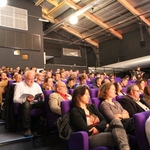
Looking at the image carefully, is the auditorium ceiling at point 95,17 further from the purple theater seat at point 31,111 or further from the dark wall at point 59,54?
the purple theater seat at point 31,111

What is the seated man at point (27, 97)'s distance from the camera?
6.75ft

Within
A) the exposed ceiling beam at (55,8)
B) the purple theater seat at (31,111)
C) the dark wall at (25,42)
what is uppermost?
the exposed ceiling beam at (55,8)

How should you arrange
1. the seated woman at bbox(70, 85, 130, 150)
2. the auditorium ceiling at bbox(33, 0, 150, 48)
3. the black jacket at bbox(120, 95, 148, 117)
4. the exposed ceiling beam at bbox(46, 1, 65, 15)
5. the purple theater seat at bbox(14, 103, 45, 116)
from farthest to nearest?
1. the exposed ceiling beam at bbox(46, 1, 65, 15)
2. the auditorium ceiling at bbox(33, 0, 150, 48)
3. the purple theater seat at bbox(14, 103, 45, 116)
4. the black jacket at bbox(120, 95, 148, 117)
5. the seated woman at bbox(70, 85, 130, 150)

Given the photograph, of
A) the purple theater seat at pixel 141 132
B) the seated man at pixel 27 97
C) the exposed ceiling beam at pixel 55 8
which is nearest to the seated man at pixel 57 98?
the seated man at pixel 27 97

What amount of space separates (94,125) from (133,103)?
60 cm

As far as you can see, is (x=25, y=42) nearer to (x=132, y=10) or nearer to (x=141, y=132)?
(x=132, y=10)

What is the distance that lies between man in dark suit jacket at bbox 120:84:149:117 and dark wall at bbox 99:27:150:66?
6.03 meters

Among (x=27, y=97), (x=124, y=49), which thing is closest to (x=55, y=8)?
(x=124, y=49)

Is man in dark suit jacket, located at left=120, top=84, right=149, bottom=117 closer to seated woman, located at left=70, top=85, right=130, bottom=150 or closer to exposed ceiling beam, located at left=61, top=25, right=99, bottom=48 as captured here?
seated woman, located at left=70, top=85, right=130, bottom=150

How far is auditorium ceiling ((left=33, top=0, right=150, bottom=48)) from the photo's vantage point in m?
6.61

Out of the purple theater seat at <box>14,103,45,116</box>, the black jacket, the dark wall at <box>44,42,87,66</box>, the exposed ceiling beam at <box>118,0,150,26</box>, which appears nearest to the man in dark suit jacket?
the black jacket

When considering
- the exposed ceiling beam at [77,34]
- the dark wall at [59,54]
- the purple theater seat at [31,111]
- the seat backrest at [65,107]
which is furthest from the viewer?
the dark wall at [59,54]

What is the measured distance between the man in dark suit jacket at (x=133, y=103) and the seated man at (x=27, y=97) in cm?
98

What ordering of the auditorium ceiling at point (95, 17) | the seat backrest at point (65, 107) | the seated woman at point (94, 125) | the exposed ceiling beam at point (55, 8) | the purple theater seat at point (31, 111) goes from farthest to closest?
the exposed ceiling beam at point (55, 8)
the auditorium ceiling at point (95, 17)
the purple theater seat at point (31, 111)
the seat backrest at point (65, 107)
the seated woman at point (94, 125)
